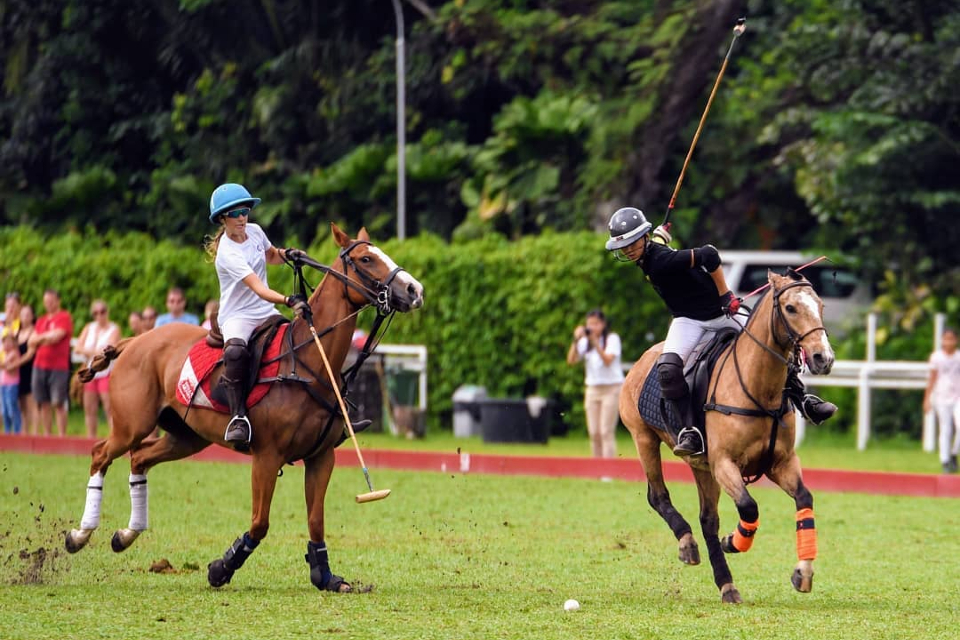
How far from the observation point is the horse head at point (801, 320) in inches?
308

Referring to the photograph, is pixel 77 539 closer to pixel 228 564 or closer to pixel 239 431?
pixel 228 564

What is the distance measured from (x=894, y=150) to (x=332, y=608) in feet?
48.8

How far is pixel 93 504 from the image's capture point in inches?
370

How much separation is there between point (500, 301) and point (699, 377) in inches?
504

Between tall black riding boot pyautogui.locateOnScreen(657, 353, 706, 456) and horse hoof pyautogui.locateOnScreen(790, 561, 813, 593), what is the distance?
117cm

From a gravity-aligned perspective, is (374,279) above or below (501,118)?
Result: below

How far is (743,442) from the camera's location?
848 cm

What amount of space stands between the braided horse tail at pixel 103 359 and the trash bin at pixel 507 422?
1004 centimetres

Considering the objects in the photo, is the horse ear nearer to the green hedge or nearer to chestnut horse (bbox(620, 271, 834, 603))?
chestnut horse (bbox(620, 271, 834, 603))

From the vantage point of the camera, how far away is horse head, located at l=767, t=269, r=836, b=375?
25.7 ft

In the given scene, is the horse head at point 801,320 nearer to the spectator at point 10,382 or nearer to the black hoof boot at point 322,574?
the black hoof boot at point 322,574

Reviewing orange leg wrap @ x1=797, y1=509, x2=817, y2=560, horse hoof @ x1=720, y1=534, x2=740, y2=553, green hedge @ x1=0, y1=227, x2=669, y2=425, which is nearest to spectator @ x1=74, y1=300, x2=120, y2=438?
green hedge @ x1=0, y1=227, x2=669, y2=425

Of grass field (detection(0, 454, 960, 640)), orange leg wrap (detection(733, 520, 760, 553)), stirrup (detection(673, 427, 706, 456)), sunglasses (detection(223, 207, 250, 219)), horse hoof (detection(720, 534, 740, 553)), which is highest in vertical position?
sunglasses (detection(223, 207, 250, 219))

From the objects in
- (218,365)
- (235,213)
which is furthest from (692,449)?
(235,213)
